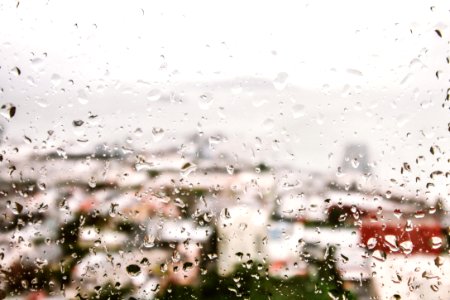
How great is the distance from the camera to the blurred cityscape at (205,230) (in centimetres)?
99

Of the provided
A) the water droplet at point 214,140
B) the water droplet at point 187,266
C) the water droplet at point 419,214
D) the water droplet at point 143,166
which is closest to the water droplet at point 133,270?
the water droplet at point 187,266

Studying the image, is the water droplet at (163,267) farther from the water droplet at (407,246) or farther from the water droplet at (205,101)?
the water droplet at (407,246)

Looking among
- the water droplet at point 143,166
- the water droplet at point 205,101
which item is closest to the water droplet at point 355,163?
the water droplet at point 205,101

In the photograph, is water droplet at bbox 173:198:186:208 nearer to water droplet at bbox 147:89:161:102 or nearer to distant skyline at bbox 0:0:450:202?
distant skyline at bbox 0:0:450:202

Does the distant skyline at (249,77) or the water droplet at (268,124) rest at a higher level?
the distant skyline at (249,77)

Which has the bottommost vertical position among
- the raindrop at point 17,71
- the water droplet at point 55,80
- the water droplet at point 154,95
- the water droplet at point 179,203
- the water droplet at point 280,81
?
the water droplet at point 179,203

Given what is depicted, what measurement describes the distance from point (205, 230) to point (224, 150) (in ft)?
0.66

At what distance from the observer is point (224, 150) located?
104 centimetres

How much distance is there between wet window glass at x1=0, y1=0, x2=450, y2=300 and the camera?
1.00 meters

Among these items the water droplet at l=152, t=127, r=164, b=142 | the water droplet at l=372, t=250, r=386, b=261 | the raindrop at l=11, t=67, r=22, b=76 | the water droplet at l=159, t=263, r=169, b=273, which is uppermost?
the raindrop at l=11, t=67, r=22, b=76

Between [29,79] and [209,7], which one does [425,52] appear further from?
[29,79]

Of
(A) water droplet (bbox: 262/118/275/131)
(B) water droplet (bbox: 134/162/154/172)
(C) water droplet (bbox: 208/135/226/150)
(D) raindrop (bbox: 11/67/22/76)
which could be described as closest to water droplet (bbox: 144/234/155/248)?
(B) water droplet (bbox: 134/162/154/172)

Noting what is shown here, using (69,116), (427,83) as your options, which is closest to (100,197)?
(69,116)

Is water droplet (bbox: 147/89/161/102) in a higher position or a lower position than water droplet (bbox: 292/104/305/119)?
higher
